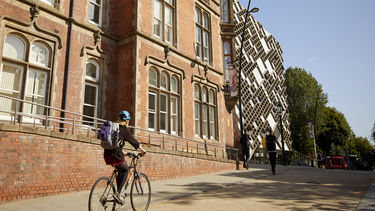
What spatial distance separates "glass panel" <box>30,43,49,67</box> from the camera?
10148 millimetres

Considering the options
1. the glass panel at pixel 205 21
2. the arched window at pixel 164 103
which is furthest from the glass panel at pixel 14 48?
the glass panel at pixel 205 21

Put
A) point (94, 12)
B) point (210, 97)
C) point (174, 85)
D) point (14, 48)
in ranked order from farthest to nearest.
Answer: point (210, 97) < point (174, 85) < point (94, 12) < point (14, 48)

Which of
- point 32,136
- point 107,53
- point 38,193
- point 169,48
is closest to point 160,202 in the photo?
point 38,193

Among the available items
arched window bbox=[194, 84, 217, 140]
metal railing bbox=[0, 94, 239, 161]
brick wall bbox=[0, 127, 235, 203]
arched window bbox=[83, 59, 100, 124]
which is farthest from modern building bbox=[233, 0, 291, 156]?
brick wall bbox=[0, 127, 235, 203]

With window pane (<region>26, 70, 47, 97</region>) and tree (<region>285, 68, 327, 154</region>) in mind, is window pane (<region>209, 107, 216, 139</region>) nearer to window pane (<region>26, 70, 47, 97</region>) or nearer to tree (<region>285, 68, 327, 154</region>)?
window pane (<region>26, 70, 47, 97</region>)

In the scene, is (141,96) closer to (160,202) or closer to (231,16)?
(160,202)

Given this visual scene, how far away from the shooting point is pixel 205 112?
18078mm

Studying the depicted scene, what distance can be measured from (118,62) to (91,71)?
149 cm

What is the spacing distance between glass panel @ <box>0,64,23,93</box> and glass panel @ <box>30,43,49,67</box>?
0.68 m

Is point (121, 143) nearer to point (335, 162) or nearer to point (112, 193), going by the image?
point (112, 193)

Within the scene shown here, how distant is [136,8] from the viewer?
13.2 meters

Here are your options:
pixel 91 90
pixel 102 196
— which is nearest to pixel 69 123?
pixel 91 90

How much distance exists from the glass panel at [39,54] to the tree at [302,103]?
43.2m

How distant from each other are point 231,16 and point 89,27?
13.6 metres
